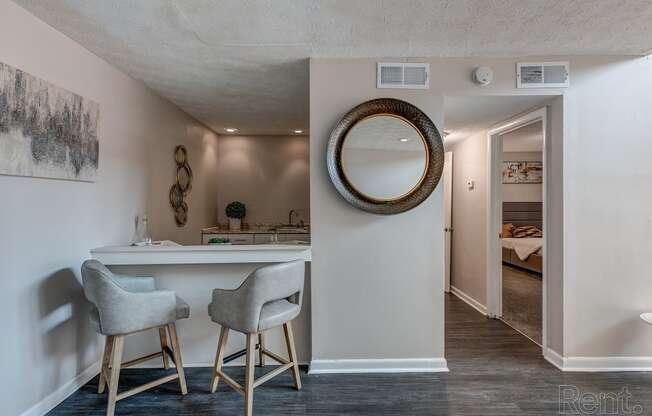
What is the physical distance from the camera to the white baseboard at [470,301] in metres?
3.99

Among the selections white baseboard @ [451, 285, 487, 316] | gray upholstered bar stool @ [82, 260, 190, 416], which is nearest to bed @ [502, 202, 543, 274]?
white baseboard @ [451, 285, 487, 316]

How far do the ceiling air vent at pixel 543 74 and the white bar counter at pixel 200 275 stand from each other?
2139 millimetres

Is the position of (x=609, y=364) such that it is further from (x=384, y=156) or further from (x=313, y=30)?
(x=313, y=30)

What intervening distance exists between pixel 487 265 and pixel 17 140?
167 inches

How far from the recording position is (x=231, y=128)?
202 inches

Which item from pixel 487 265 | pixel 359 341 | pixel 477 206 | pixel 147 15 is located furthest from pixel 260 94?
pixel 487 265

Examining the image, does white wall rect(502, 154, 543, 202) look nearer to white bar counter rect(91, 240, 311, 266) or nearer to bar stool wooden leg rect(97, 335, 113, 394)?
white bar counter rect(91, 240, 311, 266)

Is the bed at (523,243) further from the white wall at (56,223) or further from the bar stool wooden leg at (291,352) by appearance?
the white wall at (56,223)

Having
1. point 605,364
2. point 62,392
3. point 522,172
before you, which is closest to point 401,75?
point 605,364

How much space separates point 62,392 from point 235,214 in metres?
3.29

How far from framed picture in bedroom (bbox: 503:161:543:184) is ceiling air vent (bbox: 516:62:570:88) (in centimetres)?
502

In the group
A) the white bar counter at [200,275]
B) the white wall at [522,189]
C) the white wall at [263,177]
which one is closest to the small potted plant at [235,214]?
the white wall at [263,177]

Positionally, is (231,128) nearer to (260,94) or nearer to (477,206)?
(260,94)

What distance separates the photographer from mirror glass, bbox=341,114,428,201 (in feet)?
8.45
